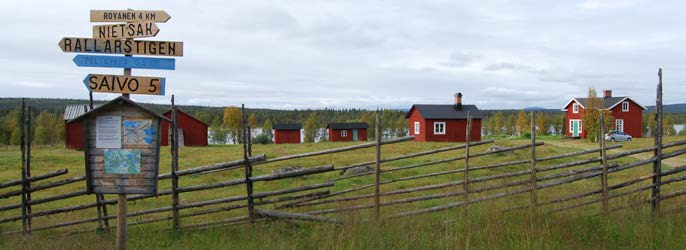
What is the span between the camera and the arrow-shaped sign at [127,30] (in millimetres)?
5168

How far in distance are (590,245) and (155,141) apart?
416 cm

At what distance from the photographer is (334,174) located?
14.2 meters

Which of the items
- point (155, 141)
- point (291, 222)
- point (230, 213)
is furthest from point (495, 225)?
point (230, 213)

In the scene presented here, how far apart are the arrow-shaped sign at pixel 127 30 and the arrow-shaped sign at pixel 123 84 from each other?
1.56 ft

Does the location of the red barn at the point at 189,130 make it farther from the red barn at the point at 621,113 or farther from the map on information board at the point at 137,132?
the map on information board at the point at 137,132

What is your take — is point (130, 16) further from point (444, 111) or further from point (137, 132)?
Answer: point (444, 111)

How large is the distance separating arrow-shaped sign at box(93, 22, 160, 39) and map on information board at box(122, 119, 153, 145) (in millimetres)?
1360

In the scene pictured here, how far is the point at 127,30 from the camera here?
5188mm

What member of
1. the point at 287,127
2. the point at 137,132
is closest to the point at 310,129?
the point at 287,127

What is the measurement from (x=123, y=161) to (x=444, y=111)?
103 ft

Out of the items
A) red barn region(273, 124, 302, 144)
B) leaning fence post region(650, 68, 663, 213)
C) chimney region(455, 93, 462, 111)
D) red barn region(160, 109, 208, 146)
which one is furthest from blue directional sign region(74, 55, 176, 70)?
red barn region(273, 124, 302, 144)

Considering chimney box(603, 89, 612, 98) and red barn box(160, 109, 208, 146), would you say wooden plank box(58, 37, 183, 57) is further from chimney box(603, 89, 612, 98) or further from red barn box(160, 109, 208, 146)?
chimney box(603, 89, 612, 98)

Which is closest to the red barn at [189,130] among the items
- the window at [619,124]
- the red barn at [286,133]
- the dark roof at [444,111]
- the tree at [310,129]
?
the red barn at [286,133]

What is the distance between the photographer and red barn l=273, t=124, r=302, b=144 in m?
46.0
